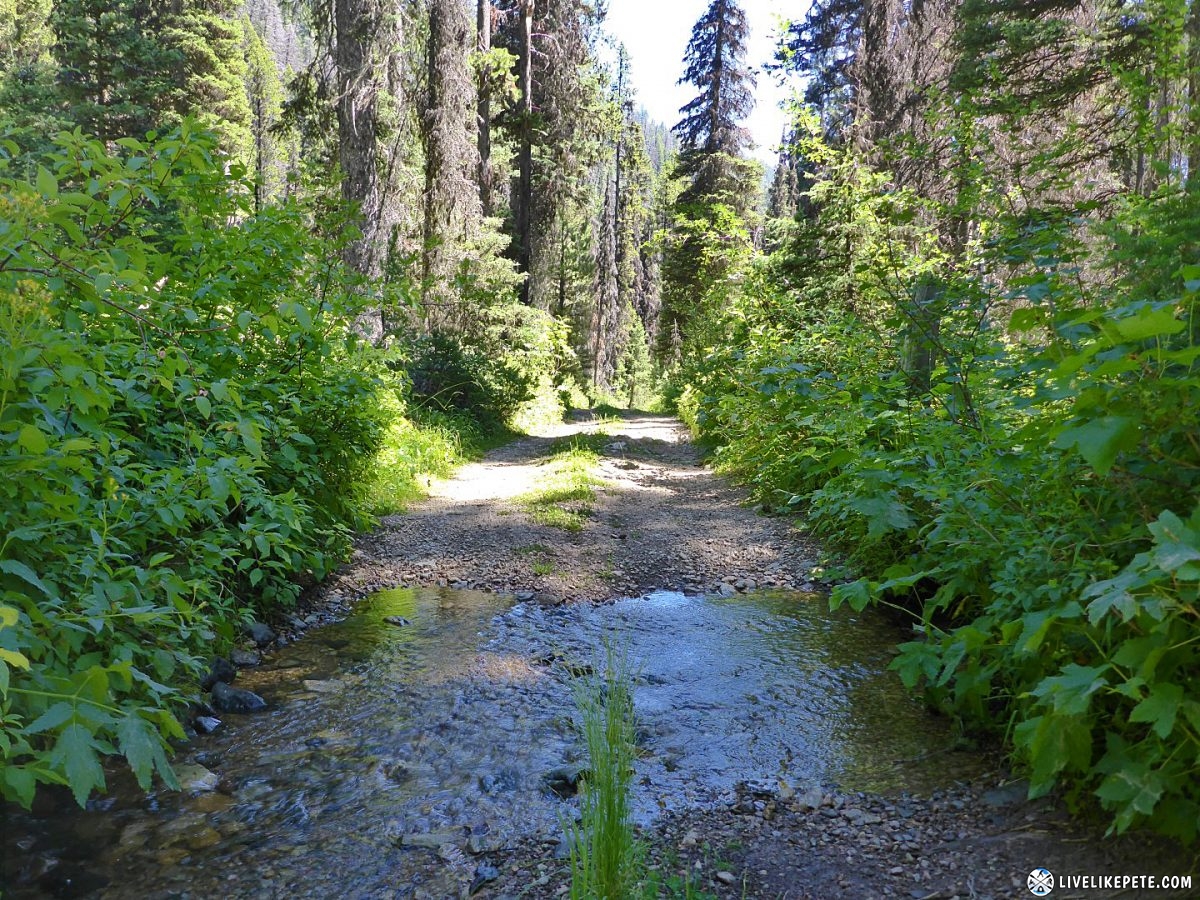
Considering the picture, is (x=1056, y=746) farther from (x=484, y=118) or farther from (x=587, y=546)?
(x=484, y=118)

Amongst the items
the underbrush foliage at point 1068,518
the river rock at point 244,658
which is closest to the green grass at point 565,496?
the underbrush foliage at point 1068,518

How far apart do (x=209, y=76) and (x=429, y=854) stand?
26.5m

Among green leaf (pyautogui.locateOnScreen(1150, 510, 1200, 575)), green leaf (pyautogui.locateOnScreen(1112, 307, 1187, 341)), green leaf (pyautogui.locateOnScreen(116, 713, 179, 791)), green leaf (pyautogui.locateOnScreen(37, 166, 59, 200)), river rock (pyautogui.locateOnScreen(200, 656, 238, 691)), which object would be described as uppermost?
green leaf (pyautogui.locateOnScreen(37, 166, 59, 200))

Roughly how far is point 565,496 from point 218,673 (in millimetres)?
4898

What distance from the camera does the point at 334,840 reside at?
8.69ft

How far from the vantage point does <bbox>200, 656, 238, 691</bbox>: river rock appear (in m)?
3.75

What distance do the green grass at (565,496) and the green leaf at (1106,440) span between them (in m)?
5.53

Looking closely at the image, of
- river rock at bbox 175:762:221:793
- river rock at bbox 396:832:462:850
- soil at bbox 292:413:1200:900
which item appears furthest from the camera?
river rock at bbox 175:762:221:793

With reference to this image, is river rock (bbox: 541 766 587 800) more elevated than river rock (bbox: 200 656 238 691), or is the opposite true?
river rock (bbox: 200 656 238 691)

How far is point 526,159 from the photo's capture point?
833 inches

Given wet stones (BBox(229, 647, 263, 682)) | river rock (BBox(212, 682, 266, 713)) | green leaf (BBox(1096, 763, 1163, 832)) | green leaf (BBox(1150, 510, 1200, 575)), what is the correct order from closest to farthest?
1. green leaf (BBox(1150, 510, 1200, 575))
2. green leaf (BBox(1096, 763, 1163, 832))
3. river rock (BBox(212, 682, 266, 713))
4. wet stones (BBox(229, 647, 263, 682))

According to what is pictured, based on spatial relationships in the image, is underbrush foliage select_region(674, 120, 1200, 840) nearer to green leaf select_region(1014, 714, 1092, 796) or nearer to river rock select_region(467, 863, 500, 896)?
green leaf select_region(1014, 714, 1092, 796)

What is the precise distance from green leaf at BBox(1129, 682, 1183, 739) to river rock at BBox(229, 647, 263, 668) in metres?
4.14

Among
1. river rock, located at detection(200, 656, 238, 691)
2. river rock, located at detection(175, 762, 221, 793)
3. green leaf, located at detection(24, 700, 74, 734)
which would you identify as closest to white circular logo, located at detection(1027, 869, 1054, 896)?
green leaf, located at detection(24, 700, 74, 734)
